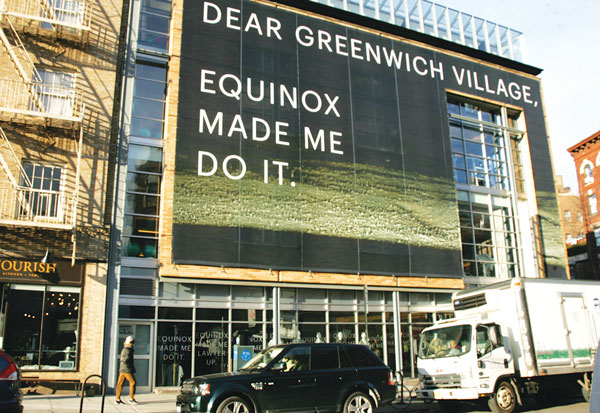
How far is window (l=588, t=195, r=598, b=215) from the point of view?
50994mm

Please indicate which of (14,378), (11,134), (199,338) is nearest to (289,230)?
(199,338)

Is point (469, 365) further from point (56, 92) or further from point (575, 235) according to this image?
point (575, 235)

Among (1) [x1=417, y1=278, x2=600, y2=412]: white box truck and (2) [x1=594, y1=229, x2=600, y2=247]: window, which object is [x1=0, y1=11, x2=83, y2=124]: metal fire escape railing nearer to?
(1) [x1=417, y1=278, x2=600, y2=412]: white box truck

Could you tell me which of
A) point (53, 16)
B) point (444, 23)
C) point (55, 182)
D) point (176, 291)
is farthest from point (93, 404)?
point (444, 23)

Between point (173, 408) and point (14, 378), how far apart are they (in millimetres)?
6260

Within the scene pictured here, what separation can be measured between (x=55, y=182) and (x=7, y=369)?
10786 millimetres

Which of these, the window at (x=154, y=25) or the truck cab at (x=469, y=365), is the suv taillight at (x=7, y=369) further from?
the window at (x=154, y=25)

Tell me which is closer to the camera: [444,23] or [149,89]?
[149,89]

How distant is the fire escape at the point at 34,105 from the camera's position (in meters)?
17.0

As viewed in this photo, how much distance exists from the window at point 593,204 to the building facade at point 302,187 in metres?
27.5

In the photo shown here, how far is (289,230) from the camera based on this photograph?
67.8ft

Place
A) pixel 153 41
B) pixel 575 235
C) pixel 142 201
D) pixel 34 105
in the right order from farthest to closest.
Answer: pixel 575 235, pixel 153 41, pixel 142 201, pixel 34 105

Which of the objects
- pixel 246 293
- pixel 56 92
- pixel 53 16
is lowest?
pixel 246 293

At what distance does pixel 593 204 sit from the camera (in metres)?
51.4
